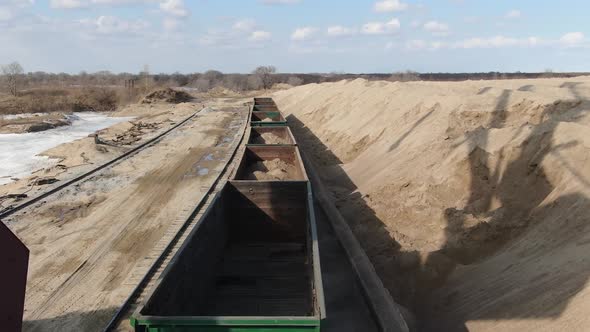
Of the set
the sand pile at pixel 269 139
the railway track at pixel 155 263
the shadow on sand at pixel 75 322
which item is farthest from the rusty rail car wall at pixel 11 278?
the sand pile at pixel 269 139

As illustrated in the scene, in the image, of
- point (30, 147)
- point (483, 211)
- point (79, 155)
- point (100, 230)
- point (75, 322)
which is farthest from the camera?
point (30, 147)

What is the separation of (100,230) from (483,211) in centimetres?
864

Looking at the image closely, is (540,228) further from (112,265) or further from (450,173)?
(112,265)

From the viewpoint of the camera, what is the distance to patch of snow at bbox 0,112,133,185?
660 inches

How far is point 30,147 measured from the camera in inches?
864

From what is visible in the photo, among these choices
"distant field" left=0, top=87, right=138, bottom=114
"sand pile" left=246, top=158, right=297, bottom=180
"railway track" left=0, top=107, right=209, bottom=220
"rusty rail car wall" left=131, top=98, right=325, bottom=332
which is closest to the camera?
"rusty rail car wall" left=131, top=98, right=325, bottom=332

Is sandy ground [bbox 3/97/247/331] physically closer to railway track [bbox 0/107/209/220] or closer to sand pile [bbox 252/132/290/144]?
railway track [bbox 0/107/209/220]

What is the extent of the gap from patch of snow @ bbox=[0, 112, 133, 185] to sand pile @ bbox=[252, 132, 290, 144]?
916 cm

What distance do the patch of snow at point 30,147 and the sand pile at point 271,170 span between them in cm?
998

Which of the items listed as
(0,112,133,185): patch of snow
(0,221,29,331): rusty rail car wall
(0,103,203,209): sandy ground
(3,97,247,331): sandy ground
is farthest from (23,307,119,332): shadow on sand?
(0,112,133,185): patch of snow

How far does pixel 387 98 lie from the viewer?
20.5 m

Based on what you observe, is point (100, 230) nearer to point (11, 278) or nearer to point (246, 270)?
point (246, 270)

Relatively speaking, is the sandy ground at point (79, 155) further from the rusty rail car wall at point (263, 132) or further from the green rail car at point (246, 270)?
the green rail car at point (246, 270)

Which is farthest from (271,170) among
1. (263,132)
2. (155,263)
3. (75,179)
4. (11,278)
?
(11,278)
